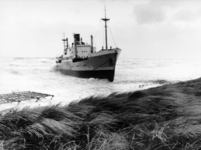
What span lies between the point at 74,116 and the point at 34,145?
770 millimetres

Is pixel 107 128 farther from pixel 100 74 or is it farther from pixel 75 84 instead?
pixel 100 74

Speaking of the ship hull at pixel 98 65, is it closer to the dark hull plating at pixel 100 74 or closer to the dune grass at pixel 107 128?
the dark hull plating at pixel 100 74

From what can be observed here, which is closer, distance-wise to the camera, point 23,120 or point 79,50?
point 23,120

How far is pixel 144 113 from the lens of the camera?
2895 mm

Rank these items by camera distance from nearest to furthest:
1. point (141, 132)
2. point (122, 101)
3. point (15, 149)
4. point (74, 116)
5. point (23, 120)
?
point (15, 149), point (141, 132), point (23, 120), point (74, 116), point (122, 101)

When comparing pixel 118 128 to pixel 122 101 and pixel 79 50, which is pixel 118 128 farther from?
pixel 79 50

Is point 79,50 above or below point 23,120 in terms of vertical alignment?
above

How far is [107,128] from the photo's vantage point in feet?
7.93

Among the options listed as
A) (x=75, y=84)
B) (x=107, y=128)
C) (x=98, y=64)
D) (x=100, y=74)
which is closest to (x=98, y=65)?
(x=98, y=64)

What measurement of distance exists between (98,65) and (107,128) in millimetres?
23653

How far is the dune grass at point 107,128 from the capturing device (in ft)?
6.40

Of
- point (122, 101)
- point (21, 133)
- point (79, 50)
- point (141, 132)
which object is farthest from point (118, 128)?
point (79, 50)

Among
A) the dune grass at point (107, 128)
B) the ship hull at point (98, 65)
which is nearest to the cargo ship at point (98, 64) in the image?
the ship hull at point (98, 65)

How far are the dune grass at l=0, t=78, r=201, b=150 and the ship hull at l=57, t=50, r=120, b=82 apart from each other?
22.2 m
